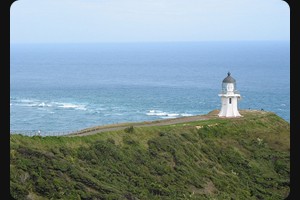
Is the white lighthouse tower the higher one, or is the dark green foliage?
the white lighthouse tower

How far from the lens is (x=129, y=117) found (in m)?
61.5

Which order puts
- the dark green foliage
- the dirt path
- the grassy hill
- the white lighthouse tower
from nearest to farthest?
1. the grassy hill
2. the dark green foliage
3. the dirt path
4. the white lighthouse tower

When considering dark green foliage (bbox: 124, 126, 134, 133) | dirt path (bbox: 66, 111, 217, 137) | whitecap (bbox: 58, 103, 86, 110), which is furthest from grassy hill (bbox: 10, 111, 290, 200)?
whitecap (bbox: 58, 103, 86, 110)

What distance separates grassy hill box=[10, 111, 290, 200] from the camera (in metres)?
23.5

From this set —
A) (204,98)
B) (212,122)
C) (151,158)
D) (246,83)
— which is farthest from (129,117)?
(246,83)

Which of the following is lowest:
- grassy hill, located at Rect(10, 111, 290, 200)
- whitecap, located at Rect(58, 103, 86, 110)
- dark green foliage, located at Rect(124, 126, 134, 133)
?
grassy hill, located at Rect(10, 111, 290, 200)

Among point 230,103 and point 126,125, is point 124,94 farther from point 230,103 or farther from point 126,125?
point 126,125

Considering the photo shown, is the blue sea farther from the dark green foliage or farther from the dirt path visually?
the dark green foliage

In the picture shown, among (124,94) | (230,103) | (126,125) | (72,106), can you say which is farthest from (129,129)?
(124,94)

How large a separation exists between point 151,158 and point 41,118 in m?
31.1

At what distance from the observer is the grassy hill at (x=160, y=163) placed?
23500mm

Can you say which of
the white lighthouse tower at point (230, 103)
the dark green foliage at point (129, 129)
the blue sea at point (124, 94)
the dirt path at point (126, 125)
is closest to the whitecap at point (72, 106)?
the blue sea at point (124, 94)

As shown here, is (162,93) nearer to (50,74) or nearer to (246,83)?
(246,83)

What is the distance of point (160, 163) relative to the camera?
94.3 ft
